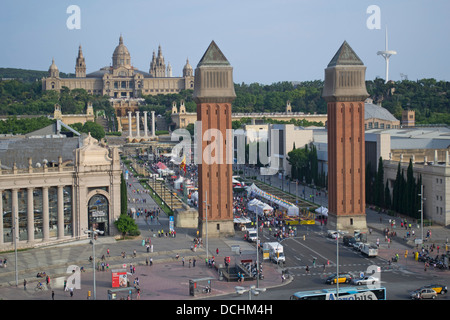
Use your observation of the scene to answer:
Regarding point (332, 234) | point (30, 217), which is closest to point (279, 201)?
point (332, 234)

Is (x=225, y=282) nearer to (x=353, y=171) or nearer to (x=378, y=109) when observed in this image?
(x=353, y=171)

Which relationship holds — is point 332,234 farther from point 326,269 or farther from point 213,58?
point 213,58

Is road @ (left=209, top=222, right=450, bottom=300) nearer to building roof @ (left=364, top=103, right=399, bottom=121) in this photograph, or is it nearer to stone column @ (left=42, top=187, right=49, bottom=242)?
stone column @ (left=42, top=187, right=49, bottom=242)

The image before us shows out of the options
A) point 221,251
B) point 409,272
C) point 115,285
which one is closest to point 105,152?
point 221,251

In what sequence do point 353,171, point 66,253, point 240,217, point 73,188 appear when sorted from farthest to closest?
point 240,217 < point 353,171 < point 73,188 < point 66,253

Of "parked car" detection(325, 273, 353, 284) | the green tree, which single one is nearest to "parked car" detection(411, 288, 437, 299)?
"parked car" detection(325, 273, 353, 284)
